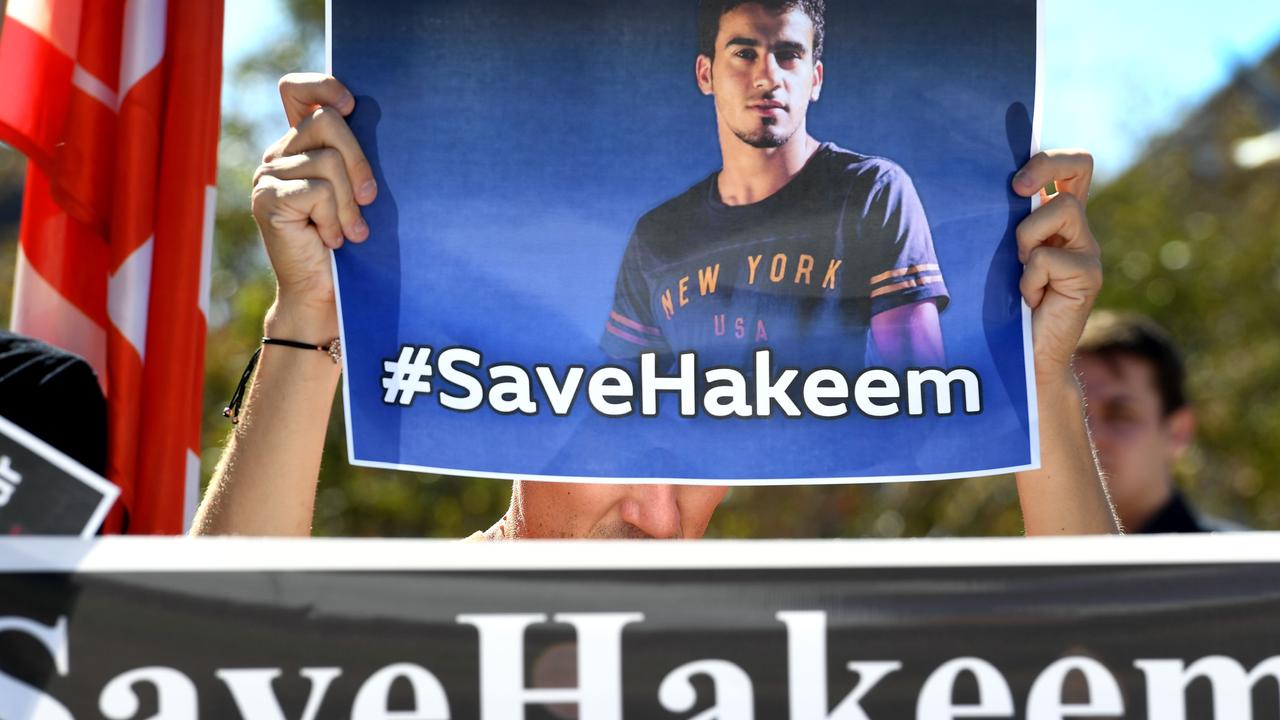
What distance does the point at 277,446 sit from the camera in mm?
1441

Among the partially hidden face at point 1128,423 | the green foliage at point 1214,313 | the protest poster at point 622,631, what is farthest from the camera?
the green foliage at point 1214,313

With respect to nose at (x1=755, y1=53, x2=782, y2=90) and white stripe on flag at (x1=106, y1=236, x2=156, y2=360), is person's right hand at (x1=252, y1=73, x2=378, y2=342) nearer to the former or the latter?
white stripe on flag at (x1=106, y1=236, x2=156, y2=360)

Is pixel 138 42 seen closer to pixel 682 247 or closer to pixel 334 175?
pixel 334 175

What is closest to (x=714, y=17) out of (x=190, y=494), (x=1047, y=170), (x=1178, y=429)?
(x=1047, y=170)

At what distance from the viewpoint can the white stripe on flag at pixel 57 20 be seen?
5.31 ft

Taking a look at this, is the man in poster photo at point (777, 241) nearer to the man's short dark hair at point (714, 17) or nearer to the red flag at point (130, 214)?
the man's short dark hair at point (714, 17)

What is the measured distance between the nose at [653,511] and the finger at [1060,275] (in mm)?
465

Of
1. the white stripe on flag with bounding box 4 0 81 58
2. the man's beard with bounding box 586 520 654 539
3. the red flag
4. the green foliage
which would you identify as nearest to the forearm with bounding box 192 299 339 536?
the red flag

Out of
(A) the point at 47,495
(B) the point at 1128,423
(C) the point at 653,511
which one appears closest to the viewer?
(A) the point at 47,495

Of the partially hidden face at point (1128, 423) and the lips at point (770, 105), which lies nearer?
the lips at point (770, 105)

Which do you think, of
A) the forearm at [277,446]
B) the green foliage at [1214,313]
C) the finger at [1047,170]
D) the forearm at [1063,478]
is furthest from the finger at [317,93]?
the green foliage at [1214,313]

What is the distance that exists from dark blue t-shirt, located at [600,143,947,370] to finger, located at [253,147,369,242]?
29 centimetres

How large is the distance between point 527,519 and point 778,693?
665 millimetres

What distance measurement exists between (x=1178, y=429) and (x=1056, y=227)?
2.13 m
